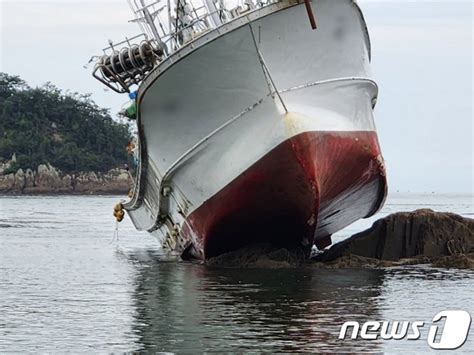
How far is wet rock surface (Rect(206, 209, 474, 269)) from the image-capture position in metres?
26.2

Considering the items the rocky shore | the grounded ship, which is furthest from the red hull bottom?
the rocky shore

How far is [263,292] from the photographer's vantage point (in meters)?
21.8

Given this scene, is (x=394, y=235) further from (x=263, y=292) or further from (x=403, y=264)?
(x=263, y=292)

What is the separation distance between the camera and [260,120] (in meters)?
24.2

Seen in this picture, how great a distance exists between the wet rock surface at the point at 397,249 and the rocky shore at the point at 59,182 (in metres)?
97.1

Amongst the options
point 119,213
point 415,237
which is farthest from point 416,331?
point 119,213

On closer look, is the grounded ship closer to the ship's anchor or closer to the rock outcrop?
the rock outcrop

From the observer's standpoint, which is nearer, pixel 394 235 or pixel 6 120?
pixel 394 235

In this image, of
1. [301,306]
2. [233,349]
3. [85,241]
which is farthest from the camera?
[85,241]

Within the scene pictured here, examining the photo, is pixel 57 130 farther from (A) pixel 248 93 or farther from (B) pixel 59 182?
(A) pixel 248 93

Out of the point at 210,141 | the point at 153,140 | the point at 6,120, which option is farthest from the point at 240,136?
the point at 6,120

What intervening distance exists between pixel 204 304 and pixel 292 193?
4.50 m

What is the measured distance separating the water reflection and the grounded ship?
1.35 m

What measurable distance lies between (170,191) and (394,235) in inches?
203
